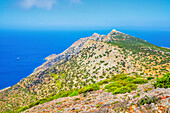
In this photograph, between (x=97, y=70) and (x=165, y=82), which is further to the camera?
(x=97, y=70)

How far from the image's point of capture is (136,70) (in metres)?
37.2

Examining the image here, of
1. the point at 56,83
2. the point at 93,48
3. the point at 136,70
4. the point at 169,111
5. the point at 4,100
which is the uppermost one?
the point at 93,48

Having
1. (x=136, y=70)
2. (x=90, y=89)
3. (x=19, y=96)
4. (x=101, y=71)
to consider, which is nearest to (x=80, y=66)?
(x=101, y=71)

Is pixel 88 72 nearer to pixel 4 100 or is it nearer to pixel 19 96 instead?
pixel 19 96

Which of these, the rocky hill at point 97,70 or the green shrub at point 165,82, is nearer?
the green shrub at point 165,82

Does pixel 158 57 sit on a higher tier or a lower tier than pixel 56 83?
higher

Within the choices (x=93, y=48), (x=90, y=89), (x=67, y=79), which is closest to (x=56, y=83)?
(x=67, y=79)

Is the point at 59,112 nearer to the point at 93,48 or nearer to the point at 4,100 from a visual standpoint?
the point at 93,48

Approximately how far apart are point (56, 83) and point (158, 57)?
141 ft

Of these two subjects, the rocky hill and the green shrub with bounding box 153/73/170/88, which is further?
the rocky hill

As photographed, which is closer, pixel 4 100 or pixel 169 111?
pixel 169 111

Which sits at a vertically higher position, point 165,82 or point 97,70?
point 165,82

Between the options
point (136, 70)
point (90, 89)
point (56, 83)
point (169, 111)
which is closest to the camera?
point (169, 111)

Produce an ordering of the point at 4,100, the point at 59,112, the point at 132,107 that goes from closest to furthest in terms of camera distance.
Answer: the point at 132,107
the point at 59,112
the point at 4,100
